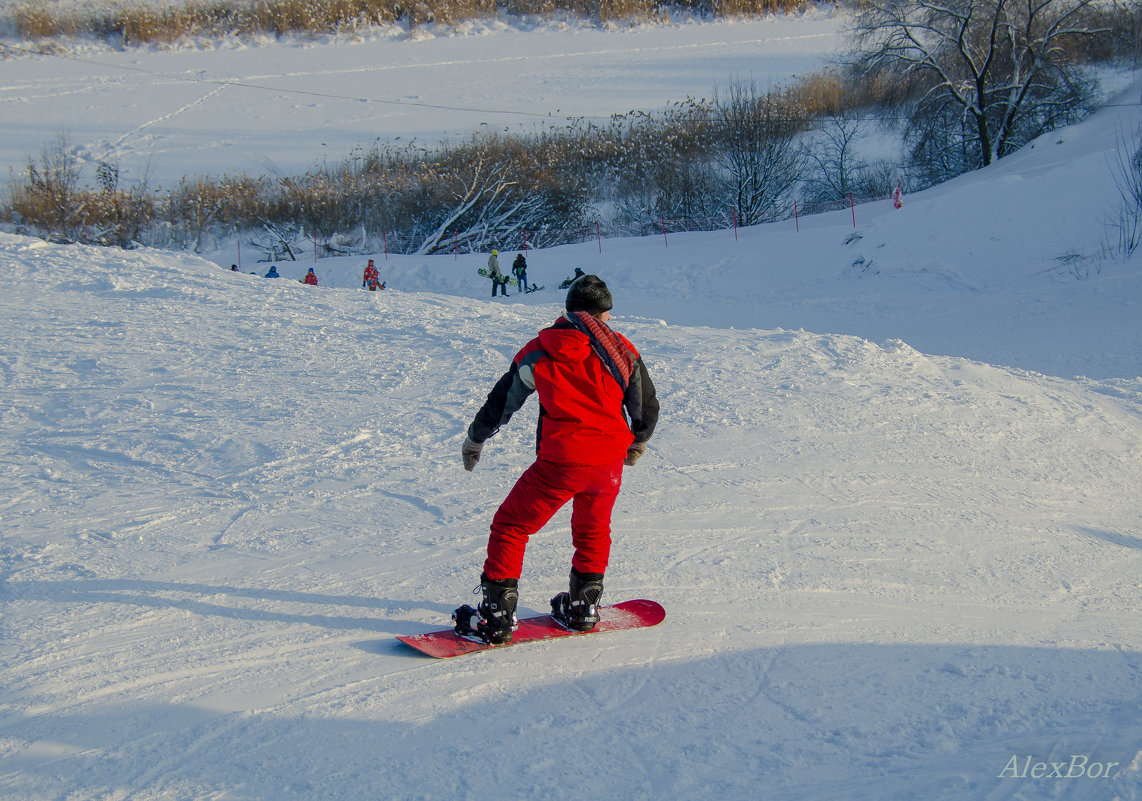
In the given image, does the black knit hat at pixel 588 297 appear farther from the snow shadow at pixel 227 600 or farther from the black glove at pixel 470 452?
the snow shadow at pixel 227 600

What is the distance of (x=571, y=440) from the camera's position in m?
3.09

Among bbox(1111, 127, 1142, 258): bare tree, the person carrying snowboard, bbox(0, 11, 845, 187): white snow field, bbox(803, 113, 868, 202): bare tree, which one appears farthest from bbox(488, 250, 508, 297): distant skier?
bbox(1111, 127, 1142, 258): bare tree

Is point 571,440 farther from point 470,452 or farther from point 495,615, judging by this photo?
point 495,615

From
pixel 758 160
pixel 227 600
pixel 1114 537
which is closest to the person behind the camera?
pixel 227 600

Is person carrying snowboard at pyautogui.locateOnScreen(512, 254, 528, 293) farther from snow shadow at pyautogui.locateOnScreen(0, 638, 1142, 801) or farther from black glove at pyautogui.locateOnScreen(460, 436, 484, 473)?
snow shadow at pyautogui.locateOnScreen(0, 638, 1142, 801)

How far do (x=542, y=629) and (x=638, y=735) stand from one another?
2.59 feet

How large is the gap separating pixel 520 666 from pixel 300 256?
24.8m

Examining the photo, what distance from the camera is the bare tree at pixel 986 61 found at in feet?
71.9

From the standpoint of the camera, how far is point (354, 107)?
33.5 m

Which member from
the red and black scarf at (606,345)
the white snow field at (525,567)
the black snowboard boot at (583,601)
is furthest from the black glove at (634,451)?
the white snow field at (525,567)

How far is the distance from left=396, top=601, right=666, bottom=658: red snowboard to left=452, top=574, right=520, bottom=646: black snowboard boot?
40 millimetres

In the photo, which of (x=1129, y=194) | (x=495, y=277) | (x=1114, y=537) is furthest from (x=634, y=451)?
(x=1129, y=194)

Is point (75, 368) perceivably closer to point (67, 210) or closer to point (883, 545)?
point (883, 545)

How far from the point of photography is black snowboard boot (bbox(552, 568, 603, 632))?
3.32 m
